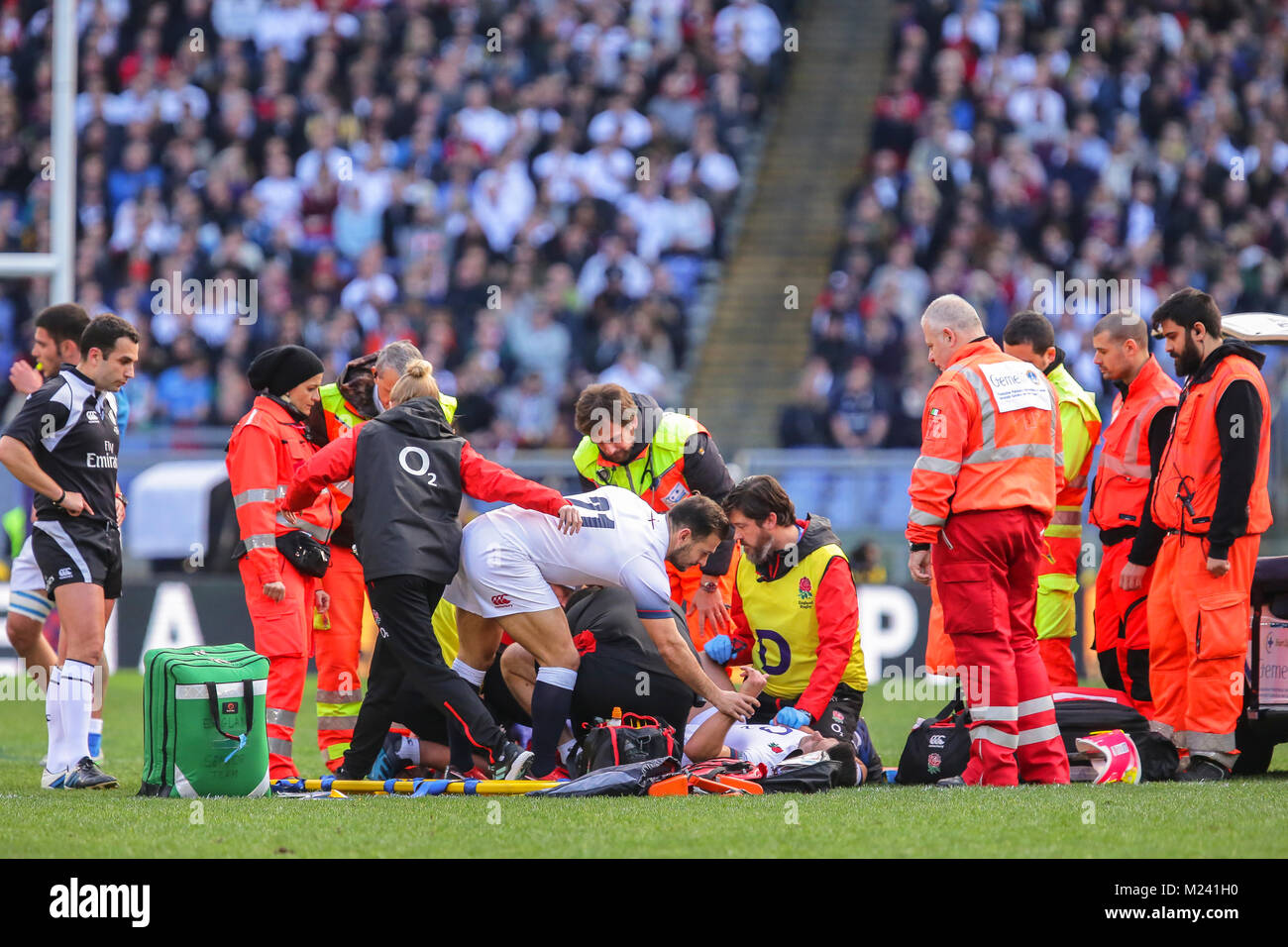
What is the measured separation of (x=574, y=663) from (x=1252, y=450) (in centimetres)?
343

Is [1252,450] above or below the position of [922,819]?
above

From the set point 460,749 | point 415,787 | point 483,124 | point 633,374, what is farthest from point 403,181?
point 415,787

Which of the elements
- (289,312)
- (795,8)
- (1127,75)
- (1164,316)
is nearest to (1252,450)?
(1164,316)

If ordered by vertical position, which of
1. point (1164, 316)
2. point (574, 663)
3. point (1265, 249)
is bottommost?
point (574, 663)

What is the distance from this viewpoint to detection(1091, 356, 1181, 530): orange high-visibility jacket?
355 inches

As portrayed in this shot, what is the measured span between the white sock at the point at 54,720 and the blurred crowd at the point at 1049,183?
1066 centimetres

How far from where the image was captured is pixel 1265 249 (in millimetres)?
20172

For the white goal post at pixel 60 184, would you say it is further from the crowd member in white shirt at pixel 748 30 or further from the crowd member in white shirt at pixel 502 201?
the crowd member in white shirt at pixel 748 30

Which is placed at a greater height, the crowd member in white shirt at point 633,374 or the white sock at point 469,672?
the crowd member in white shirt at point 633,374

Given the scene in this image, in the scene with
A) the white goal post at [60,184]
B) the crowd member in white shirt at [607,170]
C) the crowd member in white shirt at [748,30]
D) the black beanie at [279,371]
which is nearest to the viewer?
the black beanie at [279,371]

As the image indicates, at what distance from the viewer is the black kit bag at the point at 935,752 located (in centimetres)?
823

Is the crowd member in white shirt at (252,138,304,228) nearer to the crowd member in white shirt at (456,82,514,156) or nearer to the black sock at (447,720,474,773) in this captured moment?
the crowd member in white shirt at (456,82,514,156)

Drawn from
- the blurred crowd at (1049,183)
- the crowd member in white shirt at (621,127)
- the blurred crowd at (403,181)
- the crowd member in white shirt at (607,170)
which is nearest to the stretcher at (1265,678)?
the blurred crowd at (1049,183)

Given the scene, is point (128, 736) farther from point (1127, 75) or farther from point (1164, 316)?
point (1127, 75)
